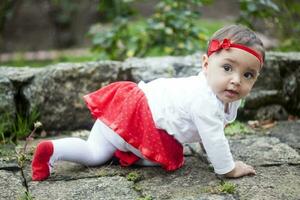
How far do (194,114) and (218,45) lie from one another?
1.04ft

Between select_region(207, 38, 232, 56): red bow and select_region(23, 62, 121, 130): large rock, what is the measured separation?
99cm

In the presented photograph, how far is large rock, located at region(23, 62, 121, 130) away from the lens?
3148mm

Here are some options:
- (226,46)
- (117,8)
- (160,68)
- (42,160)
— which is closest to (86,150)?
(42,160)

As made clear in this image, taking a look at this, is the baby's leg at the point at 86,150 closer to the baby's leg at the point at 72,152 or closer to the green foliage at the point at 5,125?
the baby's leg at the point at 72,152

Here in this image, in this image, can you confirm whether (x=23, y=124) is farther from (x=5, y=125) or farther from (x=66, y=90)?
(x=66, y=90)

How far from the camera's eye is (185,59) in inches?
135

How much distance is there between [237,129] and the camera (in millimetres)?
3193

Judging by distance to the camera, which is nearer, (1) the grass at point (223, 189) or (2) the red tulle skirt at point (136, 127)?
(1) the grass at point (223, 189)

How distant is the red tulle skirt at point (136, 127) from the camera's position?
8.12 ft

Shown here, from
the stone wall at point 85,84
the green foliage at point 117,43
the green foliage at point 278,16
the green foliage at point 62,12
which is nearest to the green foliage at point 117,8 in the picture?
the green foliage at point 117,43

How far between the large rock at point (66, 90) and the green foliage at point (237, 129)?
0.74 metres

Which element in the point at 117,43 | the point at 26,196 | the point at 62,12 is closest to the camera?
the point at 26,196

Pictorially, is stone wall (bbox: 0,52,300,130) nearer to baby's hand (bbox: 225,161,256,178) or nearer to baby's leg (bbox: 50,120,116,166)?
baby's leg (bbox: 50,120,116,166)

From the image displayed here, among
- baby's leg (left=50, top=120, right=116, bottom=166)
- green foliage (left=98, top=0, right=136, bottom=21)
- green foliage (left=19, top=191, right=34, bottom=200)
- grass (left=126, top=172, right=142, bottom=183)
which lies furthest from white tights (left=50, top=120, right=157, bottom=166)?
green foliage (left=98, top=0, right=136, bottom=21)
